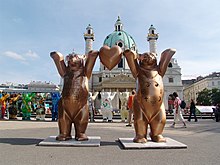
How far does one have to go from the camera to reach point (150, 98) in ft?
16.1

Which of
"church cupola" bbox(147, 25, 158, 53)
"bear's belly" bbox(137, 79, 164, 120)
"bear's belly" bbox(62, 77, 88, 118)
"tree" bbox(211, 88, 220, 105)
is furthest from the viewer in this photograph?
"church cupola" bbox(147, 25, 158, 53)

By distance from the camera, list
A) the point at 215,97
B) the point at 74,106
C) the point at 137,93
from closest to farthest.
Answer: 1. the point at 74,106
2. the point at 137,93
3. the point at 215,97

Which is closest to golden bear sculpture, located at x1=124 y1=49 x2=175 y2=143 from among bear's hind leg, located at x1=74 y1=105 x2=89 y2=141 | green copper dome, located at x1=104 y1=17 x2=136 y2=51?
bear's hind leg, located at x1=74 y1=105 x2=89 y2=141

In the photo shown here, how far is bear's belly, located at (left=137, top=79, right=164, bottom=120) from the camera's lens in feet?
16.1

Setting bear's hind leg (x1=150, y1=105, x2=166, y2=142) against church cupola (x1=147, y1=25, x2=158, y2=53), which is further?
church cupola (x1=147, y1=25, x2=158, y2=53)

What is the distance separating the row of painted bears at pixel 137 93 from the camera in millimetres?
4949

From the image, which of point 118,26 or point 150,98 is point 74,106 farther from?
point 118,26

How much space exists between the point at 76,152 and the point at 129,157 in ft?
3.44

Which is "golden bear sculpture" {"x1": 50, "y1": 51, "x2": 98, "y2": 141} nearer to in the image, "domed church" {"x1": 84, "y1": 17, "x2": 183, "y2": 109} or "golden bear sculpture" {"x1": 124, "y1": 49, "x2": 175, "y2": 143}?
"golden bear sculpture" {"x1": 124, "y1": 49, "x2": 175, "y2": 143}

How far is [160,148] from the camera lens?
4.46 metres

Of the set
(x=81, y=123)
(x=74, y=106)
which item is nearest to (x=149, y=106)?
(x=81, y=123)

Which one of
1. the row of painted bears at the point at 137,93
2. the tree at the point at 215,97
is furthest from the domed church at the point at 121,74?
the row of painted bears at the point at 137,93

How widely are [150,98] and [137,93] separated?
0.37 meters

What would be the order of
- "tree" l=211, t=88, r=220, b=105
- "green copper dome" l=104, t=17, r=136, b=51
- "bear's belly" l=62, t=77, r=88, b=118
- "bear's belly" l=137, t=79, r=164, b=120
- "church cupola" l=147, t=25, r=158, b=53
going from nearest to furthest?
"bear's belly" l=137, t=79, r=164, b=120
"bear's belly" l=62, t=77, r=88, b=118
"tree" l=211, t=88, r=220, b=105
"green copper dome" l=104, t=17, r=136, b=51
"church cupola" l=147, t=25, r=158, b=53
